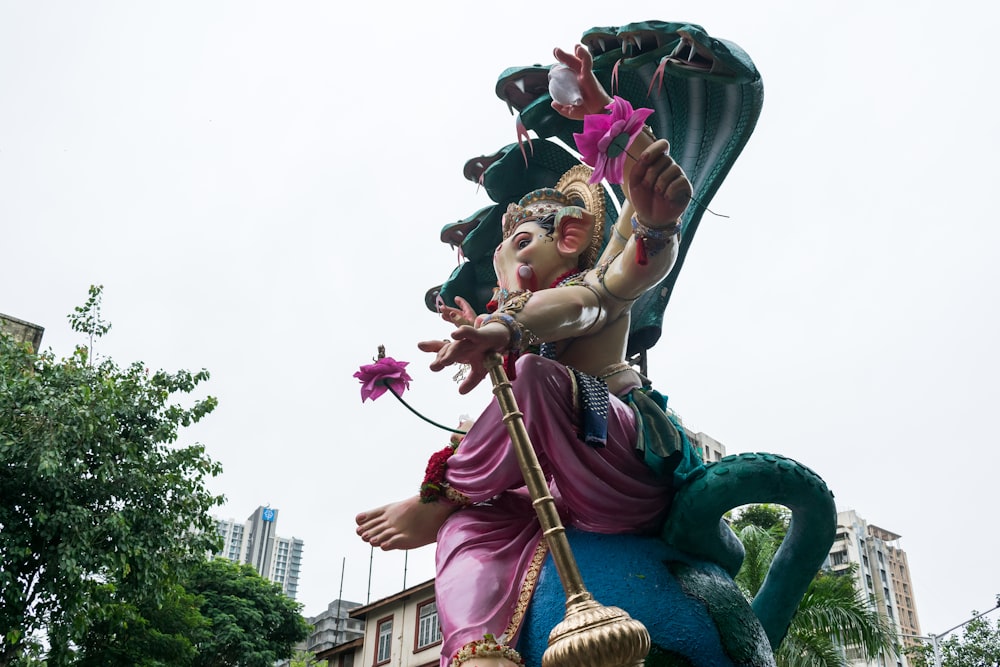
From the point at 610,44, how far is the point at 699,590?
2.32 m

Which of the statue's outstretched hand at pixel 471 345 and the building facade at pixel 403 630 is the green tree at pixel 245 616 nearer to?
the building facade at pixel 403 630

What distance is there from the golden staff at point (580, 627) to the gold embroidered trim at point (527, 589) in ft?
1.38

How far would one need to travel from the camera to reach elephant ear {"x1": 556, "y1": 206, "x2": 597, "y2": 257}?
12.8 ft

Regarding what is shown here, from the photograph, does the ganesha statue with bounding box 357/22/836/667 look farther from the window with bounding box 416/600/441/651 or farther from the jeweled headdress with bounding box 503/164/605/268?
the window with bounding box 416/600/441/651

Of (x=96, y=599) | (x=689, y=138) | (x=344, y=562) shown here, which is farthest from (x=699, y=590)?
(x=344, y=562)

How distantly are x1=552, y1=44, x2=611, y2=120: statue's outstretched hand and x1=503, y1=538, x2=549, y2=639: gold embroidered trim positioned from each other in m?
1.53

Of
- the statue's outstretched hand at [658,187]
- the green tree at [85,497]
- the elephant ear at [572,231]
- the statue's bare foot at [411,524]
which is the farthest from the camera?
the green tree at [85,497]

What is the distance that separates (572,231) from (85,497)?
25.2ft

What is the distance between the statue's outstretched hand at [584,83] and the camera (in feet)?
11.1

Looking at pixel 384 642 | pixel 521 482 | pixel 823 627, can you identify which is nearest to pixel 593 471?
pixel 521 482

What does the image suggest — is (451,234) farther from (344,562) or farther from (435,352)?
(344,562)

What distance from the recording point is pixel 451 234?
4.71 meters

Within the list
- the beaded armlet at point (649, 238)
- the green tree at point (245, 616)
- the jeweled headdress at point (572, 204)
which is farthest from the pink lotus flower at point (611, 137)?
the green tree at point (245, 616)

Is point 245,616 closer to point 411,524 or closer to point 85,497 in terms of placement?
point 85,497
